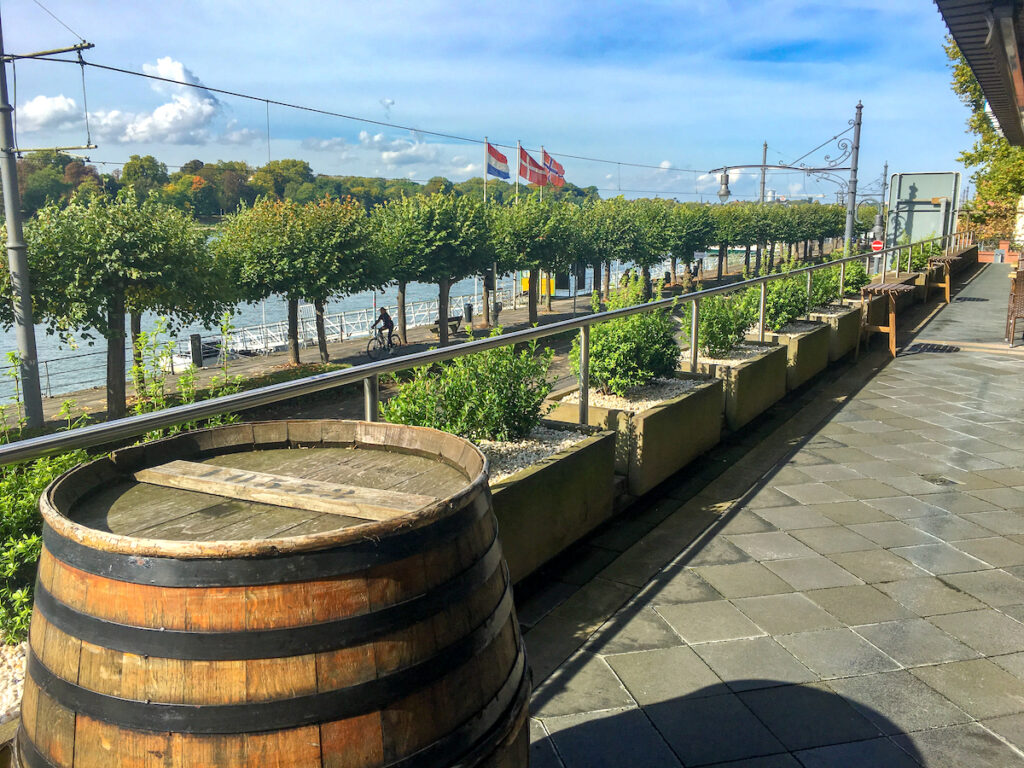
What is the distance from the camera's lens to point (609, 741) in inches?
103

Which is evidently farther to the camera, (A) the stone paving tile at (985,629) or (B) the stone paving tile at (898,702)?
(A) the stone paving tile at (985,629)

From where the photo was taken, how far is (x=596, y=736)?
2.66 meters

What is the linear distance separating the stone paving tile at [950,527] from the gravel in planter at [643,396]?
5.71ft

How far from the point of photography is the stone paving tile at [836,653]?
3.04m

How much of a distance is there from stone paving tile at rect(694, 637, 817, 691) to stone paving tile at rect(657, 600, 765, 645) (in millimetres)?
60

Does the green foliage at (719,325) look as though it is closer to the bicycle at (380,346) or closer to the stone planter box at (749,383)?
the stone planter box at (749,383)

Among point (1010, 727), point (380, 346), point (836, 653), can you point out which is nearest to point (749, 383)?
point (836, 653)

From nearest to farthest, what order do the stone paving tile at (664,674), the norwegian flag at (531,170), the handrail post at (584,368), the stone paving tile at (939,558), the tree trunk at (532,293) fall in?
1. the stone paving tile at (664,674)
2. the stone paving tile at (939,558)
3. the handrail post at (584,368)
4. the tree trunk at (532,293)
5. the norwegian flag at (531,170)

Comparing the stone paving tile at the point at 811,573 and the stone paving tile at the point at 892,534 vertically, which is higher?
the stone paving tile at the point at 892,534

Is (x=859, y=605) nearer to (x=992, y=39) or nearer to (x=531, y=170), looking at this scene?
(x=992, y=39)

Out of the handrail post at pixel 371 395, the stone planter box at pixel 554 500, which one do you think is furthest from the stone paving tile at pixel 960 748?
the handrail post at pixel 371 395

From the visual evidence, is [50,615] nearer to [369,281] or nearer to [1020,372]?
[1020,372]

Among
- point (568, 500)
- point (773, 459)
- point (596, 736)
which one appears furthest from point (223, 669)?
point (773, 459)

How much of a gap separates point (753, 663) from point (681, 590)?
26.4 inches
